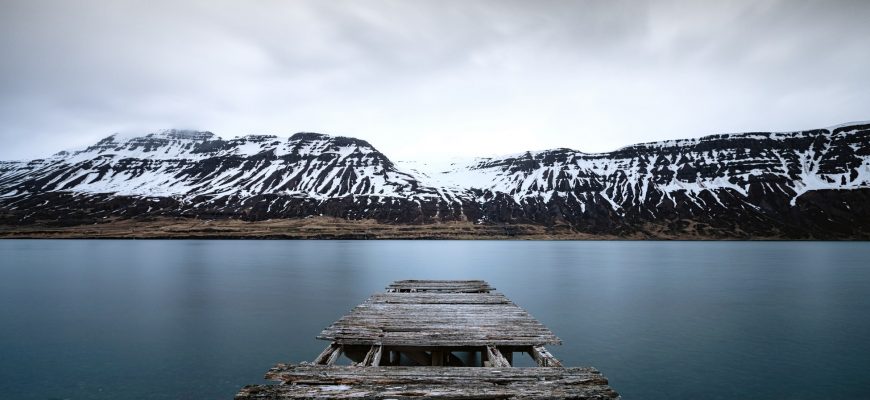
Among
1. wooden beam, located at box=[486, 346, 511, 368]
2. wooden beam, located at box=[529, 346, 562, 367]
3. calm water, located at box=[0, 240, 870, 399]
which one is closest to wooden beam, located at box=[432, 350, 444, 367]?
wooden beam, located at box=[486, 346, 511, 368]

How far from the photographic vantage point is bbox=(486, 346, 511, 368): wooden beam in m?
10.8

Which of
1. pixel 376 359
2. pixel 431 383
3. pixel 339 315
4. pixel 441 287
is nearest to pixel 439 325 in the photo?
pixel 376 359

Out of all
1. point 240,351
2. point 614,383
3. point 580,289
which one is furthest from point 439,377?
point 580,289

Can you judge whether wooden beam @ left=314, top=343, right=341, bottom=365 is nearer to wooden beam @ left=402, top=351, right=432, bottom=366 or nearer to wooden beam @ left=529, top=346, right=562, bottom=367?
wooden beam @ left=402, top=351, right=432, bottom=366

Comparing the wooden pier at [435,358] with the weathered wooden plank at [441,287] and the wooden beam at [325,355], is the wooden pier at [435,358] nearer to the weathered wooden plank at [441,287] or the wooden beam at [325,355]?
the wooden beam at [325,355]

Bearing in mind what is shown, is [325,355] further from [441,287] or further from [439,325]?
[441,287]

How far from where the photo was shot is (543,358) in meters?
11.1

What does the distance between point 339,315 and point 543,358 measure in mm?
A: 19962

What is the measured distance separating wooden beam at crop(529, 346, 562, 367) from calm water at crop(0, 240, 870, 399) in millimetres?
5786

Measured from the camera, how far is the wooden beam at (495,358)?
1078 cm

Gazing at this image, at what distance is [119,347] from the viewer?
20.5 metres

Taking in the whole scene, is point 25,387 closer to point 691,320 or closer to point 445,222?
point 691,320

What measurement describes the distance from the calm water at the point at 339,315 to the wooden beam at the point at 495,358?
21.8ft

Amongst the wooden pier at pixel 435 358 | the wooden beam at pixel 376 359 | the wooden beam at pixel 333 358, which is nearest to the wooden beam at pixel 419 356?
the wooden pier at pixel 435 358
